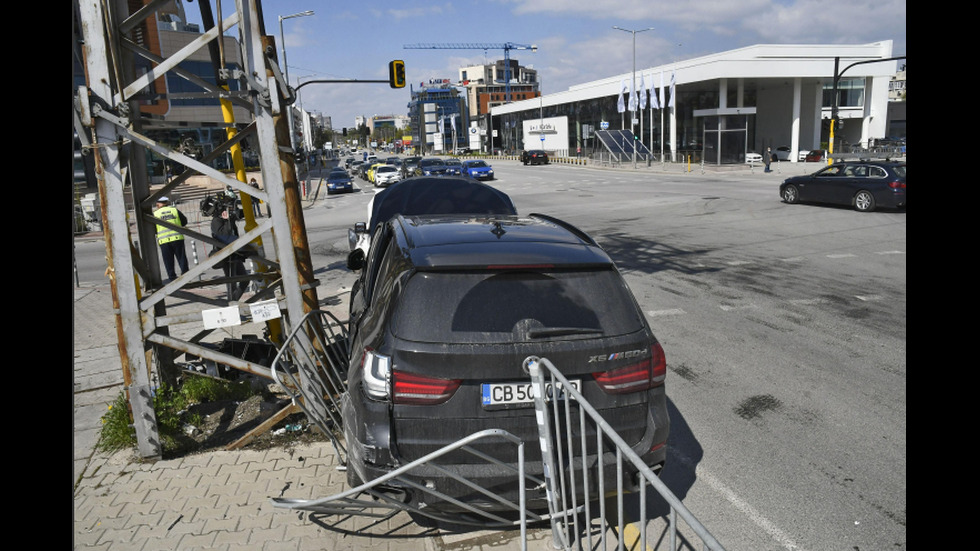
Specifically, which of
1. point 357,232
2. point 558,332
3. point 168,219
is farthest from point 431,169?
point 558,332

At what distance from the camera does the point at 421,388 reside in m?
3.45

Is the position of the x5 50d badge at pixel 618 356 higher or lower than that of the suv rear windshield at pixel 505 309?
lower

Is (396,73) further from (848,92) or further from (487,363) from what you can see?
(848,92)

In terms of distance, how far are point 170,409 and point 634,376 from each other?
3.93 meters

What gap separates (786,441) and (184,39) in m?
49.4

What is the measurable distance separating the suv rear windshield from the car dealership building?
4420 cm

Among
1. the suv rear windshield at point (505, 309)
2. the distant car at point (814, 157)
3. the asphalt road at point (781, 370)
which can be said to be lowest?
the asphalt road at point (781, 370)

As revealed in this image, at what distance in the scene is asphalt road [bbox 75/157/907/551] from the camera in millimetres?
4191

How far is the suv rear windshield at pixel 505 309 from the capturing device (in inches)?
138

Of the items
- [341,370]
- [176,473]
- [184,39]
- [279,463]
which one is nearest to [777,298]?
[341,370]

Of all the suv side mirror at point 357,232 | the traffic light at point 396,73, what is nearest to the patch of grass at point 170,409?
the suv side mirror at point 357,232

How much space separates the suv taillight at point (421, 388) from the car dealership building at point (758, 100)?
44795 mm

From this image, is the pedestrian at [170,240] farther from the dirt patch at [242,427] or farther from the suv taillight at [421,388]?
the suv taillight at [421,388]
